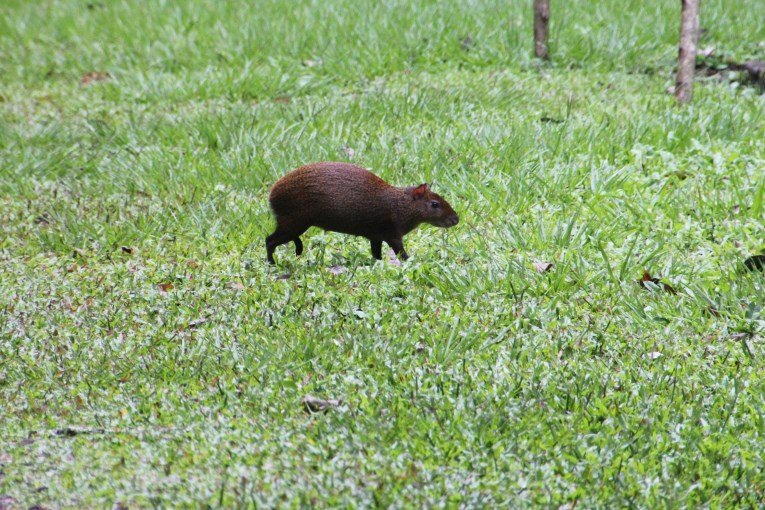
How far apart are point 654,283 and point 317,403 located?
2.00 m

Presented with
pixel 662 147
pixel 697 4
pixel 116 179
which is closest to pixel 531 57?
pixel 697 4

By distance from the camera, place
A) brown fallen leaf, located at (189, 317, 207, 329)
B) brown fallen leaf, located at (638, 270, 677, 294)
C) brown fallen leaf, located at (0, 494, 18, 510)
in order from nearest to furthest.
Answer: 1. brown fallen leaf, located at (0, 494, 18, 510)
2. brown fallen leaf, located at (189, 317, 207, 329)
3. brown fallen leaf, located at (638, 270, 677, 294)

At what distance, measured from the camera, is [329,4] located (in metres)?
10.1

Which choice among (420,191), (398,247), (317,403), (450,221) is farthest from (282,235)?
(317,403)

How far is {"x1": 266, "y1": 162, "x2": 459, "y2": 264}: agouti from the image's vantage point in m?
4.83

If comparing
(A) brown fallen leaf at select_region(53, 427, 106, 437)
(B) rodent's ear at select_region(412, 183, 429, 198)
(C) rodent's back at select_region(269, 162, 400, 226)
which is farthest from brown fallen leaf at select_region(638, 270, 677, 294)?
(A) brown fallen leaf at select_region(53, 427, 106, 437)

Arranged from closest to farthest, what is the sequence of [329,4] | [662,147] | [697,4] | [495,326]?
1. [495,326]
2. [662,147]
3. [697,4]
4. [329,4]

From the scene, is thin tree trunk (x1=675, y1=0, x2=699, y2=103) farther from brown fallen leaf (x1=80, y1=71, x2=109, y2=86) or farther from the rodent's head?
brown fallen leaf (x1=80, y1=71, x2=109, y2=86)

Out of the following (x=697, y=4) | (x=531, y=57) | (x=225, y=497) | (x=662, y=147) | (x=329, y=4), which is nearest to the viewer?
(x=225, y=497)

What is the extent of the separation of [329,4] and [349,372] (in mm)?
6937

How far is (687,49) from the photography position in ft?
24.0

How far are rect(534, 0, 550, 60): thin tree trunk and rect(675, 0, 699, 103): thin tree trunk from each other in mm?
1431

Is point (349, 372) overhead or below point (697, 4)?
below

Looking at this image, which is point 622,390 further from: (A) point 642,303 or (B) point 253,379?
(B) point 253,379
